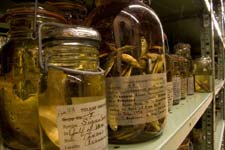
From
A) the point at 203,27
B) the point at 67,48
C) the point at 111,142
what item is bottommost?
the point at 111,142

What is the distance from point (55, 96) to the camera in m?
0.23

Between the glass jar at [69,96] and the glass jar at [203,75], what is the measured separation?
88cm

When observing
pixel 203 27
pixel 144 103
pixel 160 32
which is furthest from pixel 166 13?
pixel 144 103

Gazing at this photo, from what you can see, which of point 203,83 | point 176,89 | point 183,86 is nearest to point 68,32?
point 176,89

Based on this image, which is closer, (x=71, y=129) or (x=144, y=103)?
(x=71, y=129)

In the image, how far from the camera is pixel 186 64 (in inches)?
35.4

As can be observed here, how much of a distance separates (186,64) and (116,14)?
0.60m

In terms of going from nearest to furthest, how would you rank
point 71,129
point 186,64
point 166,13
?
point 71,129 < point 186,64 < point 166,13

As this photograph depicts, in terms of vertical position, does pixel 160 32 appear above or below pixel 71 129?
above

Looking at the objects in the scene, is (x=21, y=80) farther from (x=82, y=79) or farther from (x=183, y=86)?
(x=183, y=86)

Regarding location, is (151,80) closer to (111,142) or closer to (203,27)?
(111,142)

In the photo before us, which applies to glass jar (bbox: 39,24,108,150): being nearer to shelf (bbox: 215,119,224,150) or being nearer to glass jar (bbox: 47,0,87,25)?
glass jar (bbox: 47,0,87,25)

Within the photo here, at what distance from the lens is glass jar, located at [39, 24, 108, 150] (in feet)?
0.73

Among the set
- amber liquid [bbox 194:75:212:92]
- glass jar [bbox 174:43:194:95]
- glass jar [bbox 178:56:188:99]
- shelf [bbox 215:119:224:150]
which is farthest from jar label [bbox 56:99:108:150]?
shelf [bbox 215:119:224:150]
